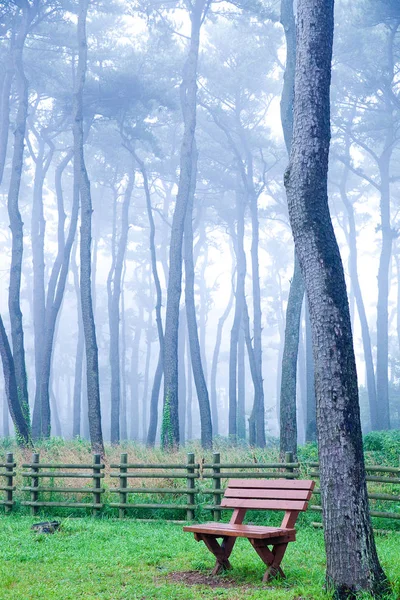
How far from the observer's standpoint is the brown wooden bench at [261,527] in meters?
6.91

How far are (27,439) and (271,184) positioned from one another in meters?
24.0

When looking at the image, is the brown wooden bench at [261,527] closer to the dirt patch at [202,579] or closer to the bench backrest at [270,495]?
the bench backrest at [270,495]

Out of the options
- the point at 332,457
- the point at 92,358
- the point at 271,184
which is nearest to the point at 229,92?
the point at 271,184

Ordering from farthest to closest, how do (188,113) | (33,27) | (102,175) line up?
(102,175), (33,27), (188,113)

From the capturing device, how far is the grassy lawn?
6531 mm

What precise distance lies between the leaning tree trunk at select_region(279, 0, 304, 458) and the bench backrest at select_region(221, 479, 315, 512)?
7.13 meters

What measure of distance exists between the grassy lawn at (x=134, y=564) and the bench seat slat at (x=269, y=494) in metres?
0.76

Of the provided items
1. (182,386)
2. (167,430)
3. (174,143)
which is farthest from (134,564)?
(182,386)

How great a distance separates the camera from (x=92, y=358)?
60.4 feet

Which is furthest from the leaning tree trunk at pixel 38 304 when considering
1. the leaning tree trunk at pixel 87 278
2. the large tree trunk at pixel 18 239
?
the leaning tree trunk at pixel 87 278

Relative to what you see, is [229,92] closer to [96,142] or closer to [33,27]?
[96,142]

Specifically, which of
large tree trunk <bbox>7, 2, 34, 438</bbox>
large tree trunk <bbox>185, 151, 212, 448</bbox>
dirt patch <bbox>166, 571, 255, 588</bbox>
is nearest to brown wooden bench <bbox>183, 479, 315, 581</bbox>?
dirt patch <bbox>166, 571, 255, 588</bbox>

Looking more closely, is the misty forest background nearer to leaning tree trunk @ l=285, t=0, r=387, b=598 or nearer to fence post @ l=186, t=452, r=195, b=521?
fence post @ l=186, t=452, r=195, b=521

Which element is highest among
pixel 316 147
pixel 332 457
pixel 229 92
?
pixel 229 92
